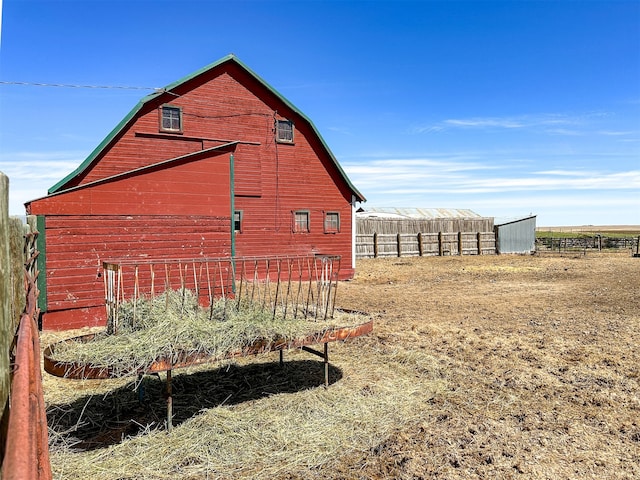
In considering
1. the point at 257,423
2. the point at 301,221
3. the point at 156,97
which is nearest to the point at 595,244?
the point at 301,221

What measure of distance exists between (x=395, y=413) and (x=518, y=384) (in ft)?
6.45

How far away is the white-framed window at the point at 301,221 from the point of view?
18562mm

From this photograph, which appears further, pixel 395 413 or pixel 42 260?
pixel 42 260

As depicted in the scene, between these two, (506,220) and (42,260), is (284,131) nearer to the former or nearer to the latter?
(42,260)

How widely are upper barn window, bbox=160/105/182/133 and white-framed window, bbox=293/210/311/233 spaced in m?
5.23

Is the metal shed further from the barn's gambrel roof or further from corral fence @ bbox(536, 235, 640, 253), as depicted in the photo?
the barn's gambrel roof

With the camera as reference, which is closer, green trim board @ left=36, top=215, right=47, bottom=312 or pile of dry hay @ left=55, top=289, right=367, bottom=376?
pile of dry hay @ left=55, top=289, right=367, bottom=376

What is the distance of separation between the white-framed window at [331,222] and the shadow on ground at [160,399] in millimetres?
11773

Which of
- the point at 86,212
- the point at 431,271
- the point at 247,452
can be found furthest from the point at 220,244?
the point at 431,271

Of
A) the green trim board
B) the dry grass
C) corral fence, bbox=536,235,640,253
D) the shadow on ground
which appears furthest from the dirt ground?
corral fence, bbox=536,235,640,253

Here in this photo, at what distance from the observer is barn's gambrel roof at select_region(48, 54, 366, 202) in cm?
1415

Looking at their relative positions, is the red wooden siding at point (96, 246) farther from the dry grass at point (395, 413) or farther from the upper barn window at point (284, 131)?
the upper barn window at point (284, 131)

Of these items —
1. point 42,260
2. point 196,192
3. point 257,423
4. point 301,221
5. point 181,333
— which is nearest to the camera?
point 181,333

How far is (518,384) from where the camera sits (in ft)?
21.2
